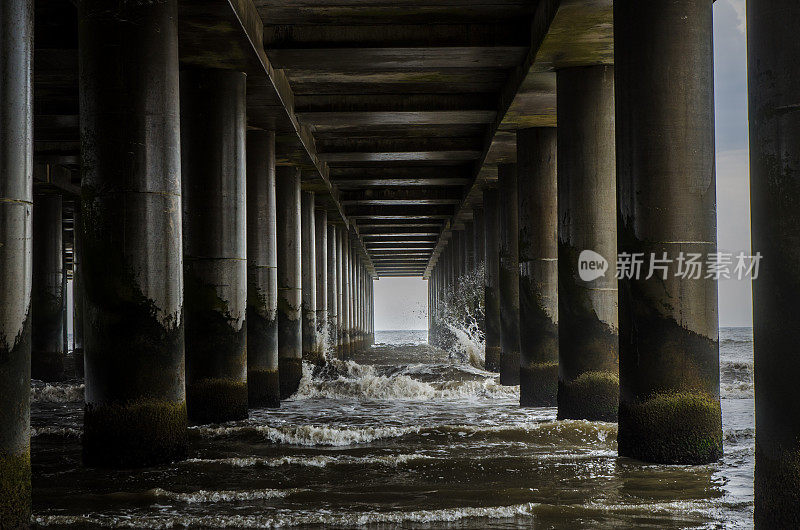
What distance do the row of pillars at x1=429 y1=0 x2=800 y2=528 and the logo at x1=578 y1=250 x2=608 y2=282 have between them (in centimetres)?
7

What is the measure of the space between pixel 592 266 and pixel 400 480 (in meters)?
4.80

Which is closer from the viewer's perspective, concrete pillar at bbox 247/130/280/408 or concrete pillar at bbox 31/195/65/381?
concrete pillar at bbox 247/130/280/408

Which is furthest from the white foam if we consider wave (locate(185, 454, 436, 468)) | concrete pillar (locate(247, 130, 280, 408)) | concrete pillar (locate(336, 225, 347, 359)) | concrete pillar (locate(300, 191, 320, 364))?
concrete pillar (locate(336, 225, 347, 359))

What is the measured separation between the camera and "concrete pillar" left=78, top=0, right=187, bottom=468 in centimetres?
798

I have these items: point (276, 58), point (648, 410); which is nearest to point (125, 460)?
point (648, 410)

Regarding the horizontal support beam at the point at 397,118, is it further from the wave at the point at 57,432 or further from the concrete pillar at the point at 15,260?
the concrete pillar at the point at 15,260

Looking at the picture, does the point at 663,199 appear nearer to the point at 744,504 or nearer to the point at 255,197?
the point at 744,504

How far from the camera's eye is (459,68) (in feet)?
45.9

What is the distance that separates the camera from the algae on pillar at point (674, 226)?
7727mm

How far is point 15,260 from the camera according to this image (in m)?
5.09

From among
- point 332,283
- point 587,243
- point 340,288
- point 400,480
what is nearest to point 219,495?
point 400,480

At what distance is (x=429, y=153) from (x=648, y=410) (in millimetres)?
→ 13118

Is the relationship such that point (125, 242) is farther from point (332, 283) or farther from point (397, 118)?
point (332, 283)

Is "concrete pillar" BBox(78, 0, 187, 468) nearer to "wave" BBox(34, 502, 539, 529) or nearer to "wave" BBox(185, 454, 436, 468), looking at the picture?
"wave" BBox(185, 454, 436, 468)
